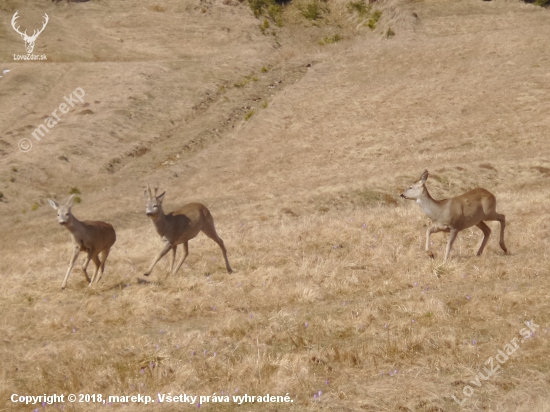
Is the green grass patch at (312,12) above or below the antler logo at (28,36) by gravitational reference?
above

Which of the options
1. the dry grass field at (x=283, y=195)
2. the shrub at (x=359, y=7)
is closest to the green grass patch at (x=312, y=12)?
the dry grass field at (x=283, y=195)

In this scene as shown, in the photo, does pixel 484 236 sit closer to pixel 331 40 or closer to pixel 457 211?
pixel 457 211

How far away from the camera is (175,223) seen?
610 inches

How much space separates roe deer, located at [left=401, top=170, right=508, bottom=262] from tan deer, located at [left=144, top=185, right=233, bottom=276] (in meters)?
4.82

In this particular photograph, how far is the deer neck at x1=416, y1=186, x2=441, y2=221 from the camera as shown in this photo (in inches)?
597

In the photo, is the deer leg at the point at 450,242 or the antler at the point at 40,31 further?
the antler at the point at 40,31

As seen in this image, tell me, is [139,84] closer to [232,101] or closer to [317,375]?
[232,101]

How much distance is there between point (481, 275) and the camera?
13234 mm

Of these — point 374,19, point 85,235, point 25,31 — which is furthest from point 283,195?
point 25,31

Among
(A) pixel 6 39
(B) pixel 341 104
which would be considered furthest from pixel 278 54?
(A) pixel 6 39

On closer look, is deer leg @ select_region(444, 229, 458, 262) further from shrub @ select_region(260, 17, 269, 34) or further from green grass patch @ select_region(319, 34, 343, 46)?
shrub @ select_region(260, 17, 269, 34)

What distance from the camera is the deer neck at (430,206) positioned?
15.2 metres

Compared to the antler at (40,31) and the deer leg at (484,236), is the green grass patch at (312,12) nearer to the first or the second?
the antler at (40,31)

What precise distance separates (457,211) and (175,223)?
649 centimetres
